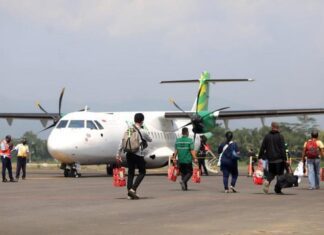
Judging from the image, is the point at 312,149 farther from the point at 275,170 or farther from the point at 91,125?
the point at 91,125

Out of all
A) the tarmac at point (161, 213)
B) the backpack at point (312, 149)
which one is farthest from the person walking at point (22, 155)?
the backpack at point (312, 149)

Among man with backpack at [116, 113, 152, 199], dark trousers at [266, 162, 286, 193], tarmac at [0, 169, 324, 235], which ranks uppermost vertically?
man with backpack at [116, 113, 152, 199]

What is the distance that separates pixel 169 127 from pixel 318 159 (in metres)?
17.0

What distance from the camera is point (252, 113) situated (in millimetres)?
35938

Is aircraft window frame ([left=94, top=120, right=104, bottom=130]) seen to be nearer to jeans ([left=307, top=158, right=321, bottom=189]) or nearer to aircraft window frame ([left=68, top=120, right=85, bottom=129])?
aircraft window frame ([left=68, top=120, right=85, bottom=129])

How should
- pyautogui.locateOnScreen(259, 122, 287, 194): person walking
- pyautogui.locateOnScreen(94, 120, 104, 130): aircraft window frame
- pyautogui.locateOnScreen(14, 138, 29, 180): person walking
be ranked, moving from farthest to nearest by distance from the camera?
1. pyautogui.locateOnScreen(94, 120, 104, 130): aircraft window frame
2. pyautogui.locateOnScreen(14, 138, 29, 180): person walking
3. pyautogui.locateOnScreen(259, 122, 287, 194): person walking

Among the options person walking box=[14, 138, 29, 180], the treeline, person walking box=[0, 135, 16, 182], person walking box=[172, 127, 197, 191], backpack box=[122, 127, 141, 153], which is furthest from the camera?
the treeline

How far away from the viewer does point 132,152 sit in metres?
15.5

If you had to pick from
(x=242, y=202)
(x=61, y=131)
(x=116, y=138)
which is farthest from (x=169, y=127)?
(x=242, y=202)

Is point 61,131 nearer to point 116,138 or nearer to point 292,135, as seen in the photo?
point 116,138

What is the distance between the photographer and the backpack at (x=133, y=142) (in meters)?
15.4

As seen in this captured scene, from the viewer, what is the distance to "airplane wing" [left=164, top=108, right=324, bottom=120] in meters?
35.1

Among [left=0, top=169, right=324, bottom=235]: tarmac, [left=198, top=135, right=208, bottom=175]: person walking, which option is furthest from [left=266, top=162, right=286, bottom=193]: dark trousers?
[left=198, top=135, right=208, bottom=175]: person walking

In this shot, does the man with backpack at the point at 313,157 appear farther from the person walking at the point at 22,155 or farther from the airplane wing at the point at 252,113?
the airplane wing at the point at 252,113
